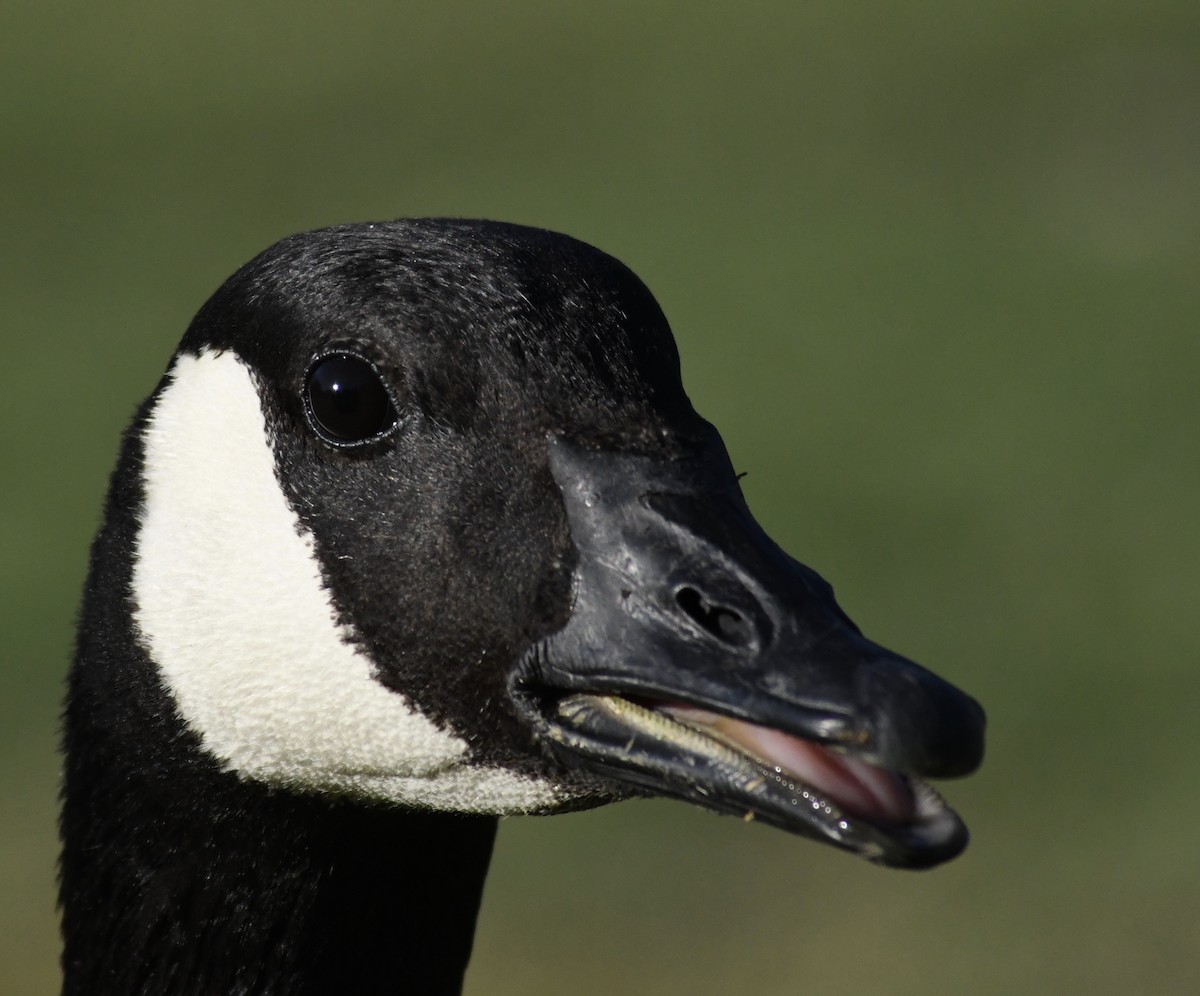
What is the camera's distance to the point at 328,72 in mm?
16797

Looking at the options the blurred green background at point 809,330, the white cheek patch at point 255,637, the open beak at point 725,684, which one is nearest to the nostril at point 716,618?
the open beak at point 725,684

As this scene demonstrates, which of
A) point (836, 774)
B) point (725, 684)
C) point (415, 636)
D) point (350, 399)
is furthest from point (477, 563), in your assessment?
point (836, 774)

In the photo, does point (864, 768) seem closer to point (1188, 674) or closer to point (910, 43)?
point (1188, 674)

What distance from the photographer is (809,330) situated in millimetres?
11625

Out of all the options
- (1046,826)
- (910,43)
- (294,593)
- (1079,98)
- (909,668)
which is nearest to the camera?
(909,668)

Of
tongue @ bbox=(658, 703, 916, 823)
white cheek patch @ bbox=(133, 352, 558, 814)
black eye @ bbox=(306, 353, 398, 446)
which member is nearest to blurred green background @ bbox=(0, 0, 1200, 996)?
white cheek patch @ bbox=(133, 352, 558, 814)

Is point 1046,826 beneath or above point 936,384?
beneath

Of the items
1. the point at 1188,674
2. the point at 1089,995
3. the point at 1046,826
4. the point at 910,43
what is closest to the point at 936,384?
the point at 1188,674

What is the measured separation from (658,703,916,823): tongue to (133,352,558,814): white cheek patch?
1.21ft

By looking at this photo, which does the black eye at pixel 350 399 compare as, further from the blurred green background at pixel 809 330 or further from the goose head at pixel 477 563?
the blurred green background at pixel 809 330

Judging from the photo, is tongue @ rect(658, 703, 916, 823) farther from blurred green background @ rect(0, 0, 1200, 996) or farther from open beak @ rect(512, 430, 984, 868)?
blurred green background @ rect(0, 0, 1200, 996)

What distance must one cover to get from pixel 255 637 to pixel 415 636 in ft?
0.83

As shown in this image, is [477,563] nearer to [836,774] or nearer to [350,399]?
[350,399]

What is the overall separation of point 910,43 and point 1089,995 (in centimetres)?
1187
